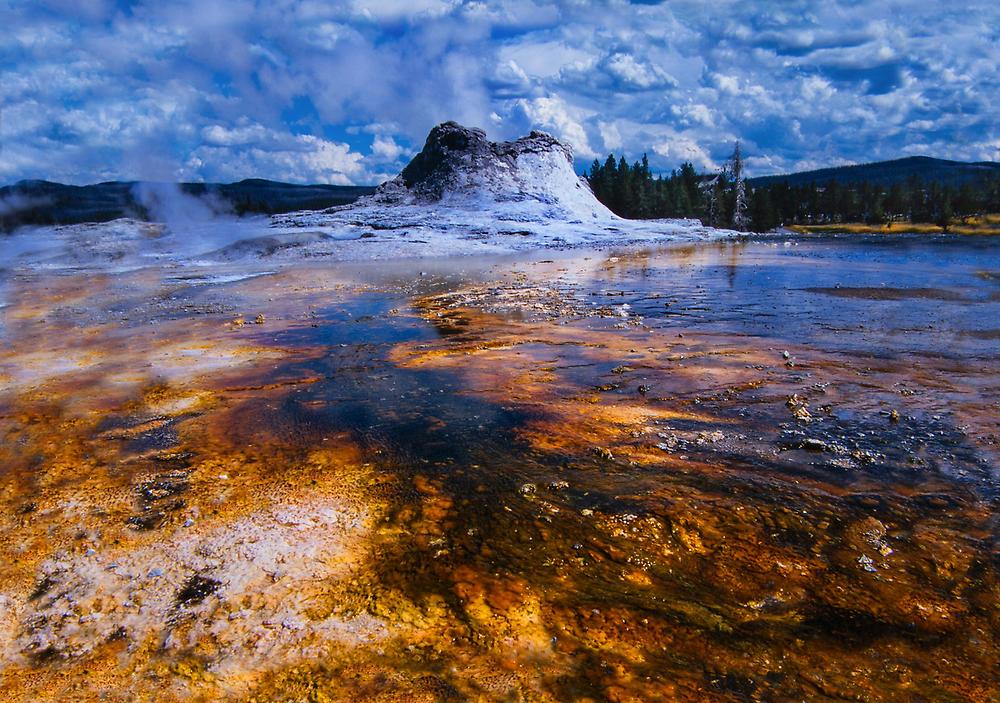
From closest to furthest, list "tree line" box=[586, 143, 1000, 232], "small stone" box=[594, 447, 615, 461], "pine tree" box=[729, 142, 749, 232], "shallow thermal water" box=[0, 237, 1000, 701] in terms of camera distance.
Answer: "shallow thermal water" box=[0, 237, 1000, 701]
"small stone" box=[594, 447, 615, 461]
"pine tree" box=[729, 142, 749, 232]
"tree line" box=[586, 143, 1000, 232]

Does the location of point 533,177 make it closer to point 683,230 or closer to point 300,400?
point 683,230

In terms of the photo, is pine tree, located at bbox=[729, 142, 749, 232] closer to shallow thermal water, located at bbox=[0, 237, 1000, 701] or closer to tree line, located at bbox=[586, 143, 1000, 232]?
tree line, located at bbox=[586, 143, 1000, 232]

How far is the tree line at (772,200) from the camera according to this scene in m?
71.1

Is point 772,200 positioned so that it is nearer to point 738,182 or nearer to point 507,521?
point 738,182

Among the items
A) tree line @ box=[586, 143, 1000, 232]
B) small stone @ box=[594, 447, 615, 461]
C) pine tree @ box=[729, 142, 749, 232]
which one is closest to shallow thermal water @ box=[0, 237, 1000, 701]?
small stone @ box=[594, 447, 615, 461]

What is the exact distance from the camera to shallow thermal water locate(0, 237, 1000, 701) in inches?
129

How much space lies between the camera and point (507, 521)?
477cm

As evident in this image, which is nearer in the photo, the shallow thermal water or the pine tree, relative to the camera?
the shallow thermal water

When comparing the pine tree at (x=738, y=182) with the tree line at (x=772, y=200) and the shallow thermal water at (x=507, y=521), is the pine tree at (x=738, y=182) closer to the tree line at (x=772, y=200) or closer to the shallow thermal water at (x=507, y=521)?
the tree line at (x=772, y=200)

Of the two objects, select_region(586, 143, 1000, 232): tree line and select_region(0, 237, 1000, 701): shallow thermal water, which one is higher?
select_region(586, 143, 1000, 232): tree line

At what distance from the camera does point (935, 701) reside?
9.77 ft

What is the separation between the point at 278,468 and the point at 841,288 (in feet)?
58.9

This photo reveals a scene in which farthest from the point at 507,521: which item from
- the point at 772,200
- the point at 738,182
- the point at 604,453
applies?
the point at 772,200

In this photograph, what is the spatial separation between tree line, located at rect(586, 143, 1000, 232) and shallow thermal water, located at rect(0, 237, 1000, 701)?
62.8 m
